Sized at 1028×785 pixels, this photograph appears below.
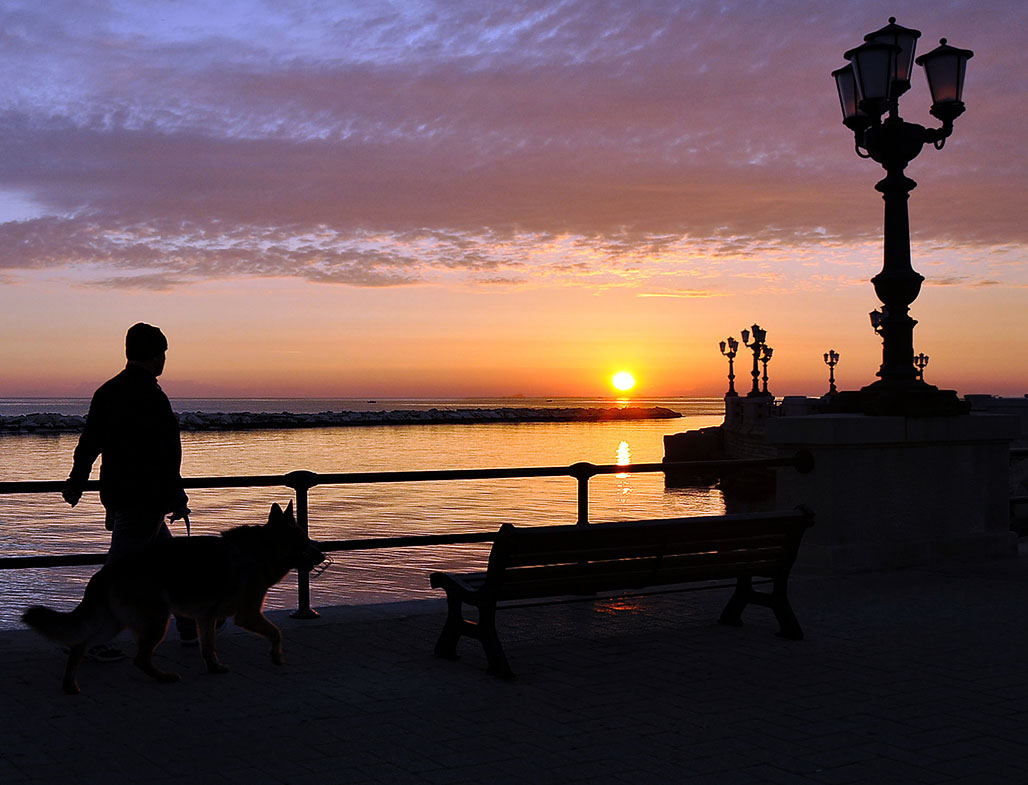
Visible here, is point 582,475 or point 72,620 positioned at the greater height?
point 582,475

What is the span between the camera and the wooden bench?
21.2ft

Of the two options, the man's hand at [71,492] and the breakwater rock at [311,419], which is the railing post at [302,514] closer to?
the man's hand at [71,492]

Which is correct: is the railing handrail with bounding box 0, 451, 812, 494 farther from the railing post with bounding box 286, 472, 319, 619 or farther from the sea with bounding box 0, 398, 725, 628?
the sea with bounding box 0, 398, 725, 628

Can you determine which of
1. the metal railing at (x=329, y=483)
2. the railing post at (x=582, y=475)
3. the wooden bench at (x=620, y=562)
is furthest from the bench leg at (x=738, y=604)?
the railing post at (x=582, y=475)

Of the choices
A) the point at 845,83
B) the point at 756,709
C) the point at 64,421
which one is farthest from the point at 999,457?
the point at 64,421

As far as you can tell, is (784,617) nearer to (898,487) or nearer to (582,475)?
(582,475)

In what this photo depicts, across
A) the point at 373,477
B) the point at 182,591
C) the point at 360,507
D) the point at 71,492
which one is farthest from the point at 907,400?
the point at 360,507

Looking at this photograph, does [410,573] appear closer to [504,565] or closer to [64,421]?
[504,565]

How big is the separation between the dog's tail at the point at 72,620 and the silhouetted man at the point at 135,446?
0.61m

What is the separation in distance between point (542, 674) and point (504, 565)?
0.72 meters

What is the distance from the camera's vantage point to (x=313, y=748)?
4.95m

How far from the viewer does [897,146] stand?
11320 mm

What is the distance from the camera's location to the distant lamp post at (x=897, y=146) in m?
10.8

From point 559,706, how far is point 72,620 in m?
2.72
